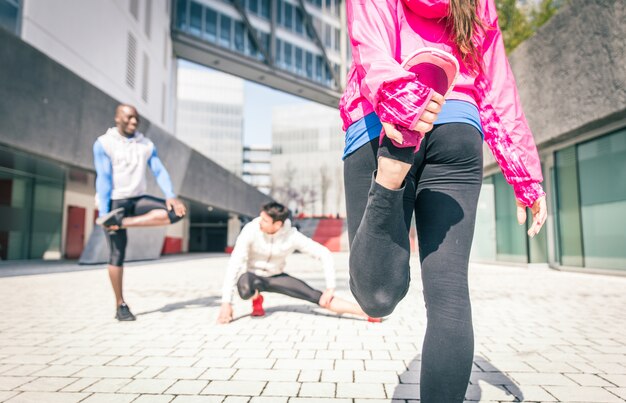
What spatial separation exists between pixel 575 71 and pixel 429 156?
9381 millimetres

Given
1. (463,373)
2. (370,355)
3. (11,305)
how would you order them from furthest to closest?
(11,305)
(370,355)
(463,373)

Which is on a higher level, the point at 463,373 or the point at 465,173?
the point at 465,173

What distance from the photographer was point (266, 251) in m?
4.42

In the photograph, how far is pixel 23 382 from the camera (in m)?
2.40

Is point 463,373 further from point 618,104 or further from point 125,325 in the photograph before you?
point 618,104

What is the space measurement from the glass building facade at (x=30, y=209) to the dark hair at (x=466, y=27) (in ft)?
48.1

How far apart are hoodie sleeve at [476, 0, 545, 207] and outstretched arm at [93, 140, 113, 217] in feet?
11.7

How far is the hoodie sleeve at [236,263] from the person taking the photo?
4045mm

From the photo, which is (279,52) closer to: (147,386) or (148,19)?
(148,19)

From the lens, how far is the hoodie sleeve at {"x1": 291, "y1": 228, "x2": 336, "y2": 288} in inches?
166

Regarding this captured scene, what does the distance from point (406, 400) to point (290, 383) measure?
650mm

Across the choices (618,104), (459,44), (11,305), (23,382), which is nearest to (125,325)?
(23,382)

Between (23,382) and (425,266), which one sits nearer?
(425,266)

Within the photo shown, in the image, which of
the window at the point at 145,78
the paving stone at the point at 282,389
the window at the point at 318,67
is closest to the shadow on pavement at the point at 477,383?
the paving stone at the point at 282,389
